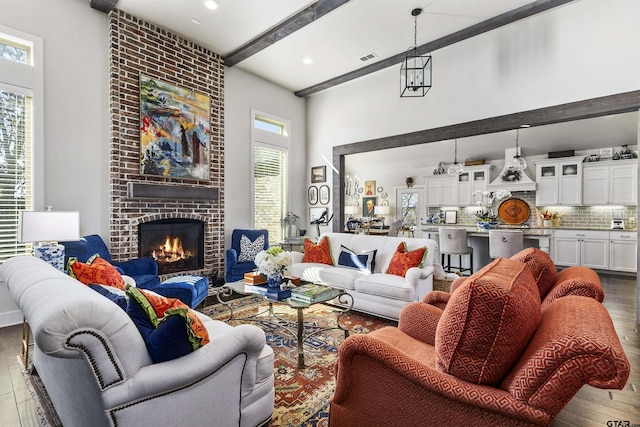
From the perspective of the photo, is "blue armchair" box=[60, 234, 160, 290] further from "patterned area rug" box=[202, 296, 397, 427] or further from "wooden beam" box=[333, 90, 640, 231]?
"wooden beam" box=[333, 90, 640, 231]

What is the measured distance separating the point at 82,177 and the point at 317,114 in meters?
4.37

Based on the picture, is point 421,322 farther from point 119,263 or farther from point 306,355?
point 119,263

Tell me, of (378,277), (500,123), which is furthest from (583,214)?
(378,277)

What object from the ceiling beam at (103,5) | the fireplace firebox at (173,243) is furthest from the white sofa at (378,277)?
the ceiling beam at (103,5)

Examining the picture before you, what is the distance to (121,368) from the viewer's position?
46.3 inches

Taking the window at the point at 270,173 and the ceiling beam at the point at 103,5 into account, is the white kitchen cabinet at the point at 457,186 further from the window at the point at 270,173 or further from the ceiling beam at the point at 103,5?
the ceiling beam at the point at 103,5

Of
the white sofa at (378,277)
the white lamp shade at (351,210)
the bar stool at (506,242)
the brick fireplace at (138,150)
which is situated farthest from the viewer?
the white lamp shade at (351,210)

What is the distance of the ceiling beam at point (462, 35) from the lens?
12.7 feet

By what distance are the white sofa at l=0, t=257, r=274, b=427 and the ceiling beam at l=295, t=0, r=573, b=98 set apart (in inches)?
191

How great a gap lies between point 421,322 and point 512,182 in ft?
22.8

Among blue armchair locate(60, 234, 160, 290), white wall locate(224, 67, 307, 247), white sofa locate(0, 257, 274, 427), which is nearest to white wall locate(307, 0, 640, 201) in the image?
white wall locate(224, 67, 307, 247)

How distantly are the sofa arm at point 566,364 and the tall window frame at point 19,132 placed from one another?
4548mm

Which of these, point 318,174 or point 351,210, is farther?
point 351,210

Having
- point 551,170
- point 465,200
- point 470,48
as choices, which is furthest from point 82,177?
point 551,170
